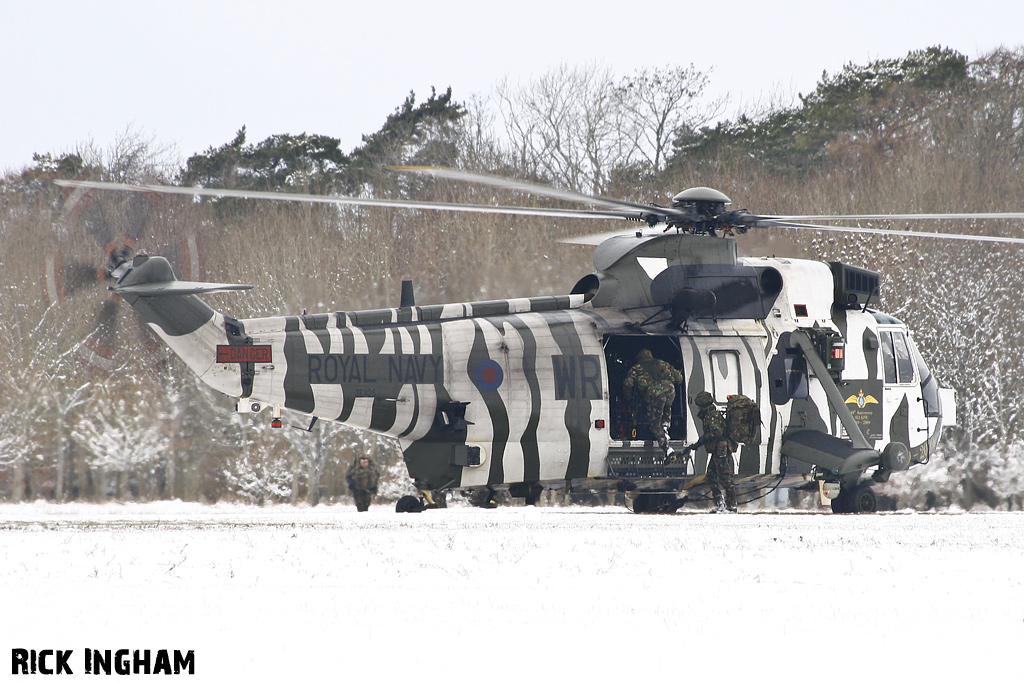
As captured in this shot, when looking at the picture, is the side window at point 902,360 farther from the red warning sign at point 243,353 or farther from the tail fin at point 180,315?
the tail fin at point 180,315

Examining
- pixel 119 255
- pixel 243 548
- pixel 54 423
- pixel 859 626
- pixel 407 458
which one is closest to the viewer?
pixel 859 626

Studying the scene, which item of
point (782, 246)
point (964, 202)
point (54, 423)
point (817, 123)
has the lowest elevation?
point (54, 423)

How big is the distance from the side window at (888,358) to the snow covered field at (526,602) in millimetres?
5361

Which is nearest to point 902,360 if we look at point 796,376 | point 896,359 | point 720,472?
point 896,359

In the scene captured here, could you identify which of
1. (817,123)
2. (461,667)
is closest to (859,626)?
(461,667)

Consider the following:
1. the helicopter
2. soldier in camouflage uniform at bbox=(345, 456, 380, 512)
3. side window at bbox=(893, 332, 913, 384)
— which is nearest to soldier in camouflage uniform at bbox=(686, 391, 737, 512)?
the helicopter

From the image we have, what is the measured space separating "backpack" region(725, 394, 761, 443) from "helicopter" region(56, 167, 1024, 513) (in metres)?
0.28

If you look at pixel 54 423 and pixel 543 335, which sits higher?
pixel 543 335

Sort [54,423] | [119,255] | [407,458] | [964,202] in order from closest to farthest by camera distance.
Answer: [119,255]
[407,458]
[54,423]
[964,202]

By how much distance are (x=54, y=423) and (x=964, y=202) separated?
26.9m

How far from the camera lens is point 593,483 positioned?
16141 millimetres

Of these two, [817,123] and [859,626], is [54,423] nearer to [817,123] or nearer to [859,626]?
[859,626]

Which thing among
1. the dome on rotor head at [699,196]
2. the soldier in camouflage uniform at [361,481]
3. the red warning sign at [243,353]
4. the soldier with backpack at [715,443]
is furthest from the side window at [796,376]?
the soldier in camouflage uniform at [361,481]

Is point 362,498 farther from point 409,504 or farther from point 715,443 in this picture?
point 715,443
